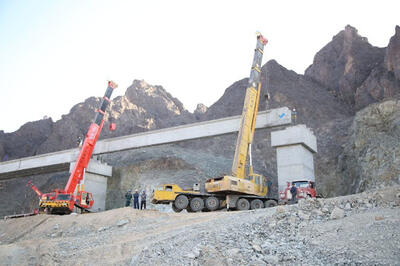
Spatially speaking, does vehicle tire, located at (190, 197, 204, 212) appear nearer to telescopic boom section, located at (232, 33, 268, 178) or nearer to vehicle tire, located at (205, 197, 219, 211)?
vehicle tire, located at (205, 197, 219, 211)

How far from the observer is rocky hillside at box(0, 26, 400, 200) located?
30750 millimetres

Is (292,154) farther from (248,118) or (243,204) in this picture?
(243,204)

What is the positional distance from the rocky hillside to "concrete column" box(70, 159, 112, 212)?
13.9 feet

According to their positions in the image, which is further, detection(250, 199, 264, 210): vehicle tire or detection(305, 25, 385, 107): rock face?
detection(305, 25, 385, 107): rock face

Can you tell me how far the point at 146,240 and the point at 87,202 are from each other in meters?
14.4

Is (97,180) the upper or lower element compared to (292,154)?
lower

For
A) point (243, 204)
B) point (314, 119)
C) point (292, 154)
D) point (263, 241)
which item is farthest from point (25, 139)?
point (263, 241)

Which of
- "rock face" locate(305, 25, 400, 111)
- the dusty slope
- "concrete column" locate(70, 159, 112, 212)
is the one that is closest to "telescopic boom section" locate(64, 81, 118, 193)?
"concrete column" locate(70, 159, 112, 212)

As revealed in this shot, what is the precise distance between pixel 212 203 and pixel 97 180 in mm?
14484

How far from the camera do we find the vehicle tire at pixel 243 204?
→ 17.9 m

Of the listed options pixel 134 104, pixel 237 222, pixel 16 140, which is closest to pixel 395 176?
pixel 237 222

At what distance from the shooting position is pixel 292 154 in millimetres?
21016

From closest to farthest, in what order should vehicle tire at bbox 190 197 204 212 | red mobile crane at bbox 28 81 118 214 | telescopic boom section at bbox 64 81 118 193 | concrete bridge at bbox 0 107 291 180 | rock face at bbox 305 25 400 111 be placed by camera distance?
vehicle tire at bbox 190 197 204 212
red mobile crane at bbox 28 81 118 214
concrete bridge at bbox 0 107 291 180
telescopic boom section at bbox 64 81 118 193
rock face at bbox 305 25 400 111

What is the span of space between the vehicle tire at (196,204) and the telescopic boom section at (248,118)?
2.24 metres
